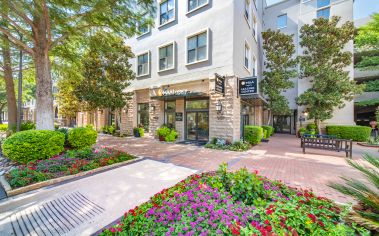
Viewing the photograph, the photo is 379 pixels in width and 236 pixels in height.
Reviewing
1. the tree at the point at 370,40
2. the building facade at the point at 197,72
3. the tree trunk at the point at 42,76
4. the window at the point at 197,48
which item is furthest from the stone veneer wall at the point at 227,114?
the tree at the point at 370,40

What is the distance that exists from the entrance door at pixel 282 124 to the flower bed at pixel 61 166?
69.9 ft

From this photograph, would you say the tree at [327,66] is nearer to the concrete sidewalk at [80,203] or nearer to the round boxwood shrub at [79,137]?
the concrete sidewalk at [80,203]

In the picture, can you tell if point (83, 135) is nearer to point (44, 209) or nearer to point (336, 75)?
point (44, 209)

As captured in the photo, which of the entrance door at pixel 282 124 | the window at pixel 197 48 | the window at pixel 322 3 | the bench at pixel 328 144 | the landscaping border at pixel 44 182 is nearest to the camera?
the landscaping border at pixel 44 182

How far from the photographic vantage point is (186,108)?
478 inches

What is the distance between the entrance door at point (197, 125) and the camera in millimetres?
11211

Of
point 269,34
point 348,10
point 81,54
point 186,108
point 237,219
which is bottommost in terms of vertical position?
point 237,219

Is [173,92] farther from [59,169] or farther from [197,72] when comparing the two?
[59,169]

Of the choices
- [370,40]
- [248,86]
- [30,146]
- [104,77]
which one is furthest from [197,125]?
[370,40]

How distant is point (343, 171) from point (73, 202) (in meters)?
8.75

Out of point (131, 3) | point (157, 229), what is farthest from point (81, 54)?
point (157, 229)

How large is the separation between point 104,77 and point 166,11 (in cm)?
723

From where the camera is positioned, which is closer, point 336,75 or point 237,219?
point 237,219

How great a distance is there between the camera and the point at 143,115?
49.7 feet
